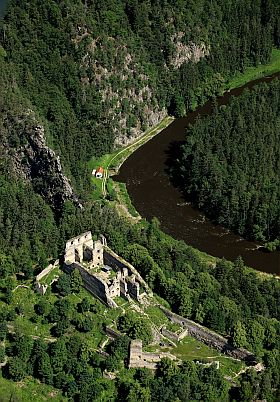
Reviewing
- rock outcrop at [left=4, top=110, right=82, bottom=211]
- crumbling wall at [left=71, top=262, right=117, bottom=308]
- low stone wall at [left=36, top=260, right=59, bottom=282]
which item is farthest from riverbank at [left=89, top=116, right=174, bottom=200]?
crumbling wall at [left=71, top=262, right=117, bottom=308]

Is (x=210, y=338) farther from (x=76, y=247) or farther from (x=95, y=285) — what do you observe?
(x=76, y=247)

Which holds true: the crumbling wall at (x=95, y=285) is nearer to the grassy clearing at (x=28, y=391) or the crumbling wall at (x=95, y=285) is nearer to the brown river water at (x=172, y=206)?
the grassy clearing at (x=28, y=391)

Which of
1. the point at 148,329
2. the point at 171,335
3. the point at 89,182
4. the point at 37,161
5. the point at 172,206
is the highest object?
the point at 37,161

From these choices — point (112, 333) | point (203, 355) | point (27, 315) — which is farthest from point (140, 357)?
point (27, 315)

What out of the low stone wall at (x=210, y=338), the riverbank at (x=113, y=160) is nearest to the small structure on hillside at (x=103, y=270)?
the low stone wall at (x=210, y=338)

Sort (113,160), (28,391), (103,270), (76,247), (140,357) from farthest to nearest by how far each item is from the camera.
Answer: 1. (113,160)
2. (76,247)
3. (103,270)
4. (140,357)
5. (28,391)

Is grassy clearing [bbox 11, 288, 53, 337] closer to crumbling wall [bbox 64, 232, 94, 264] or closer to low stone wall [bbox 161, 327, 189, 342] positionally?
crumbling wall [bbox 64, 232, 94, 264]

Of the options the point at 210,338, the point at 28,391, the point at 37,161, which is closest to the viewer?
the point at 28,391
